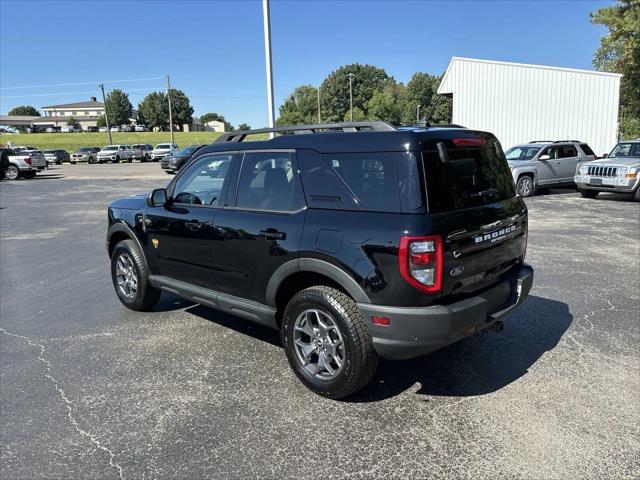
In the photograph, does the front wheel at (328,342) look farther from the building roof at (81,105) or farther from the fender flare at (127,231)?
the building roof at (81,105)

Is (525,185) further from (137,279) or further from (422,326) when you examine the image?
(422,326)

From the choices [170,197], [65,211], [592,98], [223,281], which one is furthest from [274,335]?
[592,98]

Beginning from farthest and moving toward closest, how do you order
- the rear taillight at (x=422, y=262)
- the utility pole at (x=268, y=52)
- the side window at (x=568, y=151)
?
the side window at (x=568, y=151)
the utility pole at (x=268, y=52)
the rear taillight at (x=422, y=262)

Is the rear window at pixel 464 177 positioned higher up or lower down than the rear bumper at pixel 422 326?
higher up

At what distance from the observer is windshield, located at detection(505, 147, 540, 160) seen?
16109 mm

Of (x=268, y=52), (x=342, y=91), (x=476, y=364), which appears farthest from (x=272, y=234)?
(x=342, y=91)

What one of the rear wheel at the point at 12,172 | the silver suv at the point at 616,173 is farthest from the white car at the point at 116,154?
the silver suv at the point at 616,173

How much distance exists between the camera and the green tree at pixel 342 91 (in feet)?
325

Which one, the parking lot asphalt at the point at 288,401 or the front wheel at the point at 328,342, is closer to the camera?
the parking lot asphalt at the point at 288,401

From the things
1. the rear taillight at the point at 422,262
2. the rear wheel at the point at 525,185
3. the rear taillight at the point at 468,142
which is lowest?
the rear wheel at the point at 525,185

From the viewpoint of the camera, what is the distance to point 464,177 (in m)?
3.37

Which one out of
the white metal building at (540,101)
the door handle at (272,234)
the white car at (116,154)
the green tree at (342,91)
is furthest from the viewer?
the green tree at (342,91)

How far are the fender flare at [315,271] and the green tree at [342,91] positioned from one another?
93157 millimetres

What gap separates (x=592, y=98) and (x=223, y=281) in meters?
24.1
